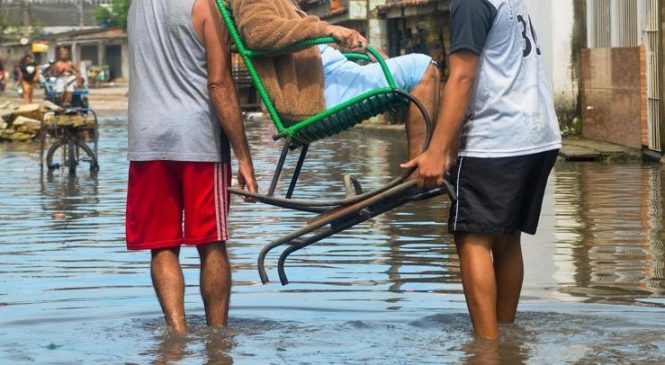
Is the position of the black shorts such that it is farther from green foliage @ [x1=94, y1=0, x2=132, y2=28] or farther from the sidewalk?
green foliage @ [x1=94, y1=0, x2=132, y2=28]

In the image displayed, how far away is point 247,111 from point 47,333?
1568 inches

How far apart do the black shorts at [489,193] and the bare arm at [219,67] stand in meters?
1.01

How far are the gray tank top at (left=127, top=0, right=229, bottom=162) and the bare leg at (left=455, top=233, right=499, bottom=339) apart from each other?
1186 mm

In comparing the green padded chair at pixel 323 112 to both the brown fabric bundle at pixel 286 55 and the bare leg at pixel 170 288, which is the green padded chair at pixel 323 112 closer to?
the brown fabric bundle at pixel 286 55

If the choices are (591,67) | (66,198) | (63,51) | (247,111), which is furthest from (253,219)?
(247,111)

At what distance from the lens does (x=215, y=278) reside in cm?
682

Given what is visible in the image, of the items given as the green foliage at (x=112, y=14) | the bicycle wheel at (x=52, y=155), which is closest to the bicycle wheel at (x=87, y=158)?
the bicycle wheel at (x=52, y=155)

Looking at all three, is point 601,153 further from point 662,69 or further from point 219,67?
point 219,67

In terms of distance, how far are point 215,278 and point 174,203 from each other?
0.38 m

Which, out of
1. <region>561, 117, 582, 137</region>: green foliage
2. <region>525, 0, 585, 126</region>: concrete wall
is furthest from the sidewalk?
<region>525, 0, 585, 126</region>: concrete wall

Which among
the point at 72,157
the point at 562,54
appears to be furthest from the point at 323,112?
the point at 562,54

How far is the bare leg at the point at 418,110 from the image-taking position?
6273 mm

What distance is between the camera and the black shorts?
621 centimetres

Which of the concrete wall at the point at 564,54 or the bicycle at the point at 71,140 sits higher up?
the concrete wall at the point at 564,54
